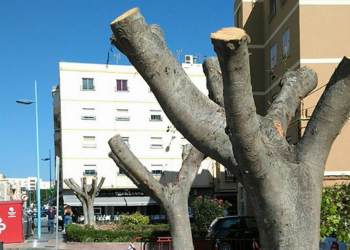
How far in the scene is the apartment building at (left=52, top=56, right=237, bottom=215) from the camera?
4541 centimetres

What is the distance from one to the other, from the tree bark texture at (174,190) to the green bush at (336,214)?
484 centimetres

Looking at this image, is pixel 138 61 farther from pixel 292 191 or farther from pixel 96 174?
pixel 96 174

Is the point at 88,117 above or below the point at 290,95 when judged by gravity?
above

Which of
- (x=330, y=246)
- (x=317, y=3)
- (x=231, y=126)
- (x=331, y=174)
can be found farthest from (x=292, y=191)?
(x=317, y=3)

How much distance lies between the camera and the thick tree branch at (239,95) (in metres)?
3.43

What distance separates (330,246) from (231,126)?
6.91 metres

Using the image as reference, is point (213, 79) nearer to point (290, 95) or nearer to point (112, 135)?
point (290, 95)

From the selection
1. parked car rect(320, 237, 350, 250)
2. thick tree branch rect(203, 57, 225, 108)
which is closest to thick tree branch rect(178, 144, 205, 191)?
parked car rect(320, 237, 350, 250)

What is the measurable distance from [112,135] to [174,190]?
3450 cm

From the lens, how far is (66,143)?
148ft

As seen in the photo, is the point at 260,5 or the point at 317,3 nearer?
the point at 317,3

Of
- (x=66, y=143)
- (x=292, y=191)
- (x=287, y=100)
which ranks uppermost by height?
(x=66, y=143)

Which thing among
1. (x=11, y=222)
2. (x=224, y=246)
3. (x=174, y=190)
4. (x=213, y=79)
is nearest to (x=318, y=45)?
(x=224, y=246)

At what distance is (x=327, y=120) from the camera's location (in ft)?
15.1
